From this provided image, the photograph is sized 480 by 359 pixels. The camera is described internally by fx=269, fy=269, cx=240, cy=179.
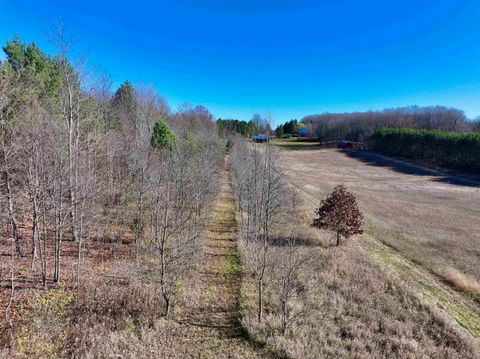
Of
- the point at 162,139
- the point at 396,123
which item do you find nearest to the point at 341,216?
the point at 162,139

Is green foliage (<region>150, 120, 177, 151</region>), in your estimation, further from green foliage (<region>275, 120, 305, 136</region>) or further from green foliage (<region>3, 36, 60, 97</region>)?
green foliage (<region>275, 120, 305, 136</region>)

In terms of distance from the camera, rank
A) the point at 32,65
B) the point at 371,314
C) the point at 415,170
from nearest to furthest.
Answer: the point at 371,314
the point at 32,65
the point at 415,170

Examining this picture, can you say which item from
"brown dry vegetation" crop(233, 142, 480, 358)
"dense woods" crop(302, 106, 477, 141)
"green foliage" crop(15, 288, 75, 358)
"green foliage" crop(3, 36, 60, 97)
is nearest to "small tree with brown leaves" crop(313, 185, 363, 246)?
"brown dry vegetation" crop(233, 142, 480, 358)

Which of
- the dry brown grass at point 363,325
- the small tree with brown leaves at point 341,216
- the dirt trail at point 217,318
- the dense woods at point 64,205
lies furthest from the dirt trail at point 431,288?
the dense woods at point 64,205

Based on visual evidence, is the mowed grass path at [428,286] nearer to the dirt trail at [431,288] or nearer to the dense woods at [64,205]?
the dirt trail at [431,288]

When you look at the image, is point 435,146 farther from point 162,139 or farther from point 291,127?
point 291,127

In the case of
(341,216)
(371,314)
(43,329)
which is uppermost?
(341,216)

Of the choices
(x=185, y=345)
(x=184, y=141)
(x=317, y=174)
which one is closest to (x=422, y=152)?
(x=317, y=174)
